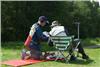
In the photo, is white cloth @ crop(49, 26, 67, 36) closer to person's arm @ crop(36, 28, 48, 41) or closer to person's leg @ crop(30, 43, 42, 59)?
person's arm @ crop(36, 28, 48, 41)

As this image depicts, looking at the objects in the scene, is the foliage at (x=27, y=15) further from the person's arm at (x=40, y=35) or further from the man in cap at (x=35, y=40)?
the person's arm at (x=40, y=35)

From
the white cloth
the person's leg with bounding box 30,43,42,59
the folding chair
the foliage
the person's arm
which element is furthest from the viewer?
the foliage

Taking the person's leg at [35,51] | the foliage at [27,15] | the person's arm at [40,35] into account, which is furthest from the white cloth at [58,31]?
the foliage at [27,15]

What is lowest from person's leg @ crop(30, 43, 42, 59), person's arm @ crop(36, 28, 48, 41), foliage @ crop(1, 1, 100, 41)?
foliage @ crop(1, 1, 100, 41)

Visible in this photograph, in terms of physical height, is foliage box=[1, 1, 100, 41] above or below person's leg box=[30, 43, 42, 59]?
below

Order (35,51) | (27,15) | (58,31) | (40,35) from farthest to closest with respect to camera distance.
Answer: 1. (27,15)
2. (58,31)
3. (35,51)
4. (40,35)

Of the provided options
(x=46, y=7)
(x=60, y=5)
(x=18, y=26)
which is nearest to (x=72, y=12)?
(x=60, y=5)

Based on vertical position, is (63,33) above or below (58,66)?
above

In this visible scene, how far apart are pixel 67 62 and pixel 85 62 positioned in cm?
57

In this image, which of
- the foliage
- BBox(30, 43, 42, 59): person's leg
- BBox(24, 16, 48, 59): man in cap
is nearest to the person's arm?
BBox(24, 16, 48, 59): man in cap

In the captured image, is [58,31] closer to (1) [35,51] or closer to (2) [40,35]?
(2) [40,35]

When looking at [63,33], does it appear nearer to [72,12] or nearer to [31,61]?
[31,61]

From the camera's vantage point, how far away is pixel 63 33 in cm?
910

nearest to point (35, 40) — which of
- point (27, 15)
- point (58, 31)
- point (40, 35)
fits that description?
point (40, 35)
